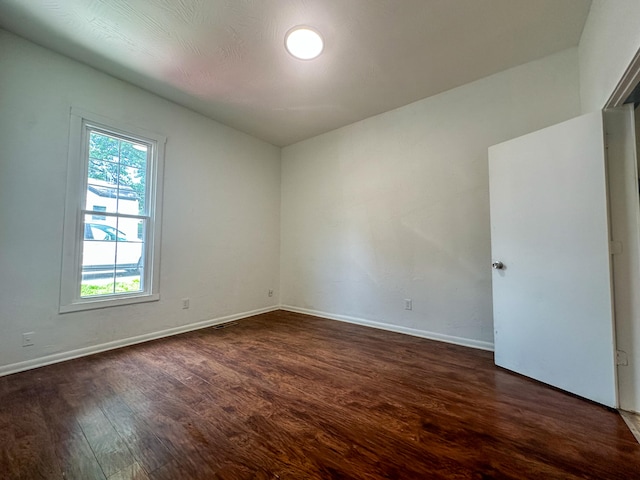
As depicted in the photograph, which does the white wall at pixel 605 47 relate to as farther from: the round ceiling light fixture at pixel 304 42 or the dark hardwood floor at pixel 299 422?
the dark hardwood floor at pixel 299 422

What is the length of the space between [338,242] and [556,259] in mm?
2459

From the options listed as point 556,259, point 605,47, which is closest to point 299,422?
point 556,259

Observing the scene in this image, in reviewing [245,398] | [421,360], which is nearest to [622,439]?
[421,360]

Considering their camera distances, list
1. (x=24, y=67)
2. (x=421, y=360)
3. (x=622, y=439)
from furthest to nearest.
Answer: (x=421, y=360), (x=24, y=67), (x=622, y=439)

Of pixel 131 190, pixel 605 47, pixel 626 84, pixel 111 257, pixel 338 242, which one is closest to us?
pixel 626 84

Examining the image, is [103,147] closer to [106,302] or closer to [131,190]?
[131,190]

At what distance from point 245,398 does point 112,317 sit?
6.26ft

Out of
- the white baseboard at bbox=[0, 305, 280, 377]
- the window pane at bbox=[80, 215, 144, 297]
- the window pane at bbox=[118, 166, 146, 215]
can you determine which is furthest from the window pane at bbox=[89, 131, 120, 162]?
the white baseboard at bbox=[0, 305, 280, 377]

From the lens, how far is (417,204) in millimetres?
3148

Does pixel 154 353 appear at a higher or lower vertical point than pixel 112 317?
lower

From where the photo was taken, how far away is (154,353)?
8.41 ft

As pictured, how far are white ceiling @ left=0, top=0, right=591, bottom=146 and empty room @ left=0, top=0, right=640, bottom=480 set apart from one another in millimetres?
23

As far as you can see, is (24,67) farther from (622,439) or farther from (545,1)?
(622,439)

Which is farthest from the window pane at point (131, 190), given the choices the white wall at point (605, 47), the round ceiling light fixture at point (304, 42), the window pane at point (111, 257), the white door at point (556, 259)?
the white wall at point (605, 47)
